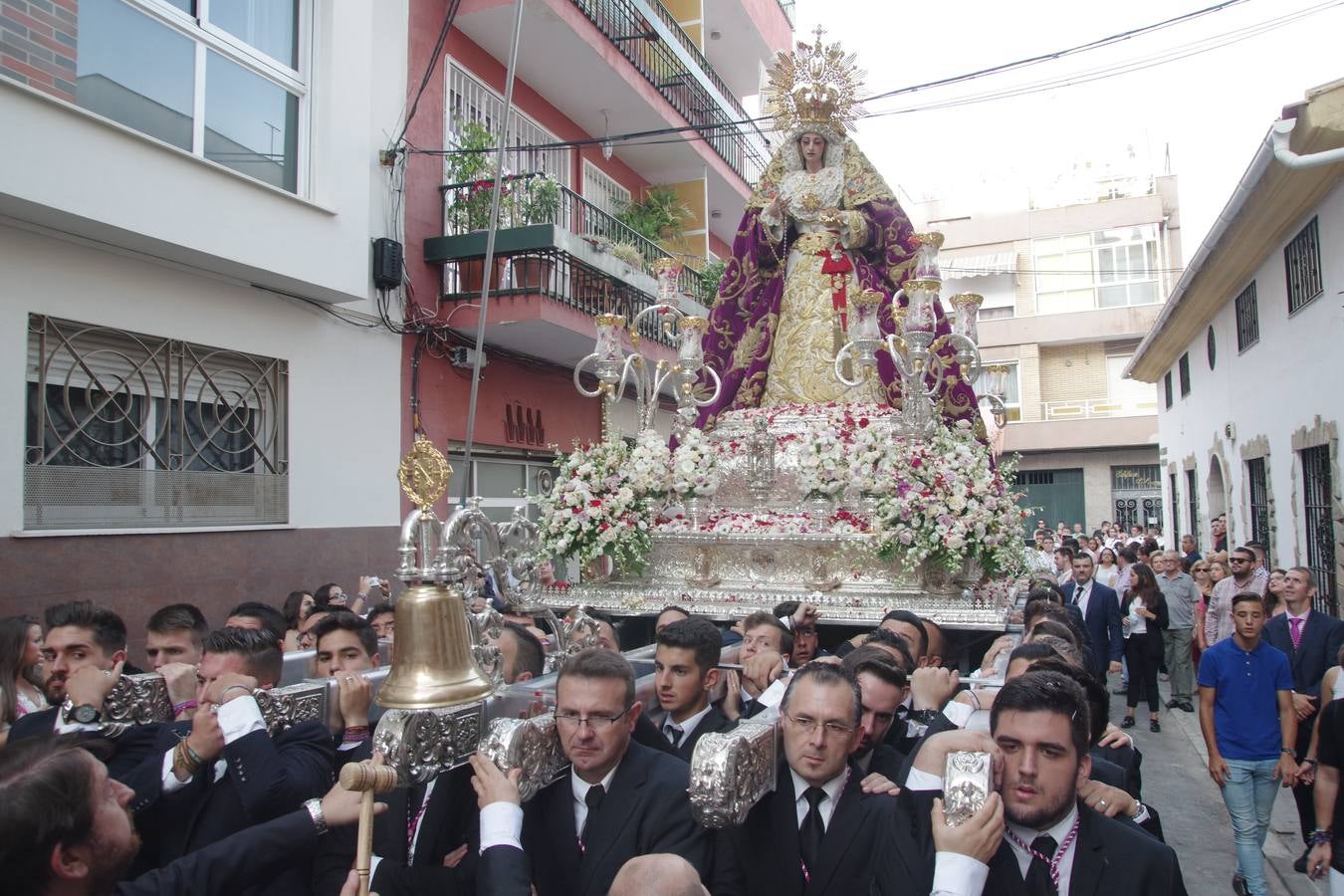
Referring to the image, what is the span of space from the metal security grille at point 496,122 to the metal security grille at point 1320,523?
8.90 meters

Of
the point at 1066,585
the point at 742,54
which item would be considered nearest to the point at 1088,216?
the point at 742,54

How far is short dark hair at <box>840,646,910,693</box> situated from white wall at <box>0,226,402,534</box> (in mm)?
5654

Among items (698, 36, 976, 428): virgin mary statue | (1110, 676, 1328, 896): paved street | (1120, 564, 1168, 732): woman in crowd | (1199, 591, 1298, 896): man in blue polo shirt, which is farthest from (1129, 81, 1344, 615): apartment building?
(1199, 591, 1298, 896): man in blue polo shirt

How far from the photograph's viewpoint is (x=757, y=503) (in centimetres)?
679

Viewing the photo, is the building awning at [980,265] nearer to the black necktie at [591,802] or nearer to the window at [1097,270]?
the window at [1097,270]

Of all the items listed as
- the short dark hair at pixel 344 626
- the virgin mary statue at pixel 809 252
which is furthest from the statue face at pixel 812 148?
the short dark hair at pixel 344 626

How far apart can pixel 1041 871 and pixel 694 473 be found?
456cm

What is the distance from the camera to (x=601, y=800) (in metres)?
2.51

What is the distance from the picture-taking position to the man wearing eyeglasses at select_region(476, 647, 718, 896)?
2.41 m

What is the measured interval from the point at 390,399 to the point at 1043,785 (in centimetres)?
847

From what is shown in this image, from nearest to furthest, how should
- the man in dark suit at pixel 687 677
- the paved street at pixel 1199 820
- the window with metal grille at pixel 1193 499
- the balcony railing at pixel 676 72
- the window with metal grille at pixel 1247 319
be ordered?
the man in dark suit at pixel 687 677 → the paved street at pixel 1199 820 → the window with metal grille at pixel 1247 319 → the balcony railing at pixel 676 72 → the window with metal grille at pixel 1193 499

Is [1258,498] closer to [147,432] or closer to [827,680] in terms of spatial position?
[827,680]

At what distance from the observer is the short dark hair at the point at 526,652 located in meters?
3.73

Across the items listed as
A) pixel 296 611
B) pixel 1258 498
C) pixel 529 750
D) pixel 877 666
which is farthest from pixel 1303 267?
pixel 529 750
